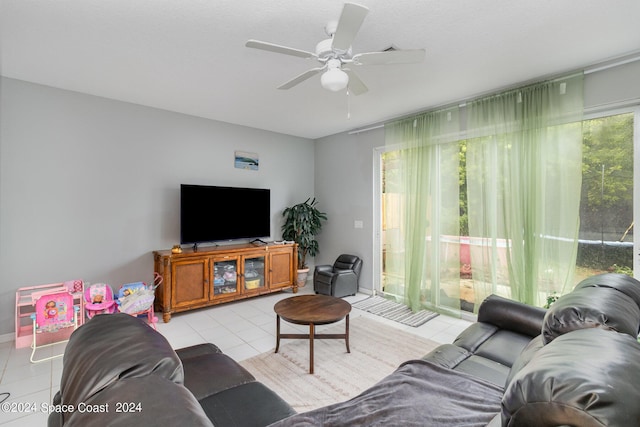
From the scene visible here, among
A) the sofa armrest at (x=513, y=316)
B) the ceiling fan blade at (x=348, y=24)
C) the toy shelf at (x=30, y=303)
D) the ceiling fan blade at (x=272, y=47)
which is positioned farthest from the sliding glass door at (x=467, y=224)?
the toy shelf at (x=30, y=303)

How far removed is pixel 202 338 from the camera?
313cm

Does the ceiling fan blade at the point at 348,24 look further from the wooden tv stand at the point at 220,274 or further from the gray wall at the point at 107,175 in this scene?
the wooden tv stand at the point at 220,274

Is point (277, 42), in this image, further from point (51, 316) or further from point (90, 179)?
point (51, 316)

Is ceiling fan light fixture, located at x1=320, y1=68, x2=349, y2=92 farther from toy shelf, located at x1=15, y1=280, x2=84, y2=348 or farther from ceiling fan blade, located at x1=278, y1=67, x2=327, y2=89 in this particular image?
toy shelf, located at x1=15, y1=280, x2=84, y2=348

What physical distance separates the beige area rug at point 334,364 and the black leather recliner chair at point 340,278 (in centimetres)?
105

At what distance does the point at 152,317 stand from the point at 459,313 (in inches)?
143

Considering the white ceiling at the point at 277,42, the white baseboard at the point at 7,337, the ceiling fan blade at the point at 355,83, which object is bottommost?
the white baseboard at the point at 7,337

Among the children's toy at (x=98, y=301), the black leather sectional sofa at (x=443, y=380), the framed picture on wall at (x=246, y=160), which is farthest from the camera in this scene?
the framed picture on wall at (x=246, y=160)

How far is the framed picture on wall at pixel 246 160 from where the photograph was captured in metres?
4.66

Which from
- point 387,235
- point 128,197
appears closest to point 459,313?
point 387,235

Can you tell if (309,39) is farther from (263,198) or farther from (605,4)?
(263,198)

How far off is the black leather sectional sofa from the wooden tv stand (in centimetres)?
196

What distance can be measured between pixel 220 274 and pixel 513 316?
3.35m

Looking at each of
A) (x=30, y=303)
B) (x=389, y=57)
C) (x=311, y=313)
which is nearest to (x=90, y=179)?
(x=30, y=303)
